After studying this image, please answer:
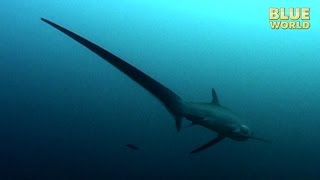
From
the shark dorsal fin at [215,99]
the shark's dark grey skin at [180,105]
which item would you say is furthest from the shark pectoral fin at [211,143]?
the shark dorsal fin at [215,99]

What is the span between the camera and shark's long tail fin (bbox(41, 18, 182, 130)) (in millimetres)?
2639

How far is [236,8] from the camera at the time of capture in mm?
2635

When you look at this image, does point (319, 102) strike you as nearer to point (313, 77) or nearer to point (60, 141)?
point (313, 77)

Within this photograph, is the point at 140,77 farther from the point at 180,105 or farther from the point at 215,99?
the point at 215,99

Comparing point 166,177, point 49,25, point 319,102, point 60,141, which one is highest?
point 49,25

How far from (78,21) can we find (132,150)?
0.73 m

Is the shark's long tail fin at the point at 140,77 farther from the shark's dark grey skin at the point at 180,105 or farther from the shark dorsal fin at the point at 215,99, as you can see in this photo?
the shark dorsal fin at the point at 215,99

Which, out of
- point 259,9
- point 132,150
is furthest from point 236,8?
point 132,150

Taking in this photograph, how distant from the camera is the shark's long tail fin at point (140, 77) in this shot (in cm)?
264

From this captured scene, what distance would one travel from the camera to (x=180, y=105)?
267cm
